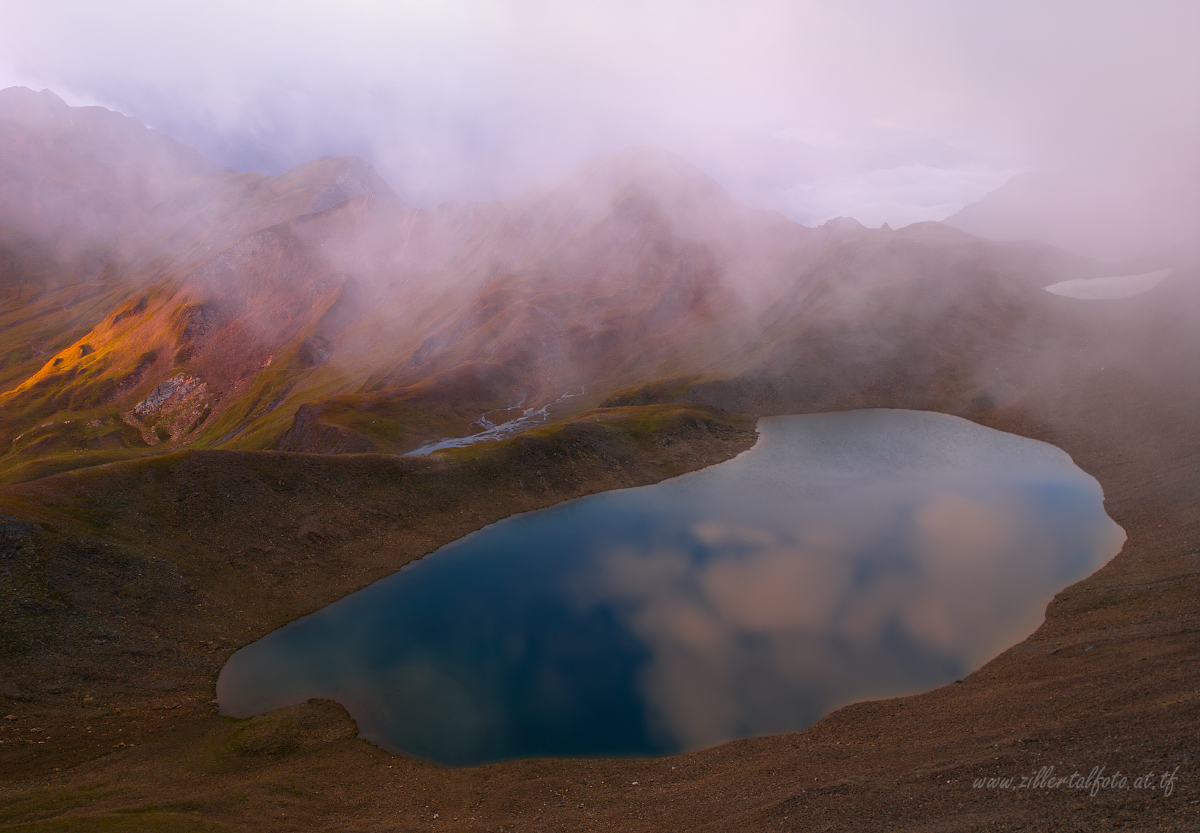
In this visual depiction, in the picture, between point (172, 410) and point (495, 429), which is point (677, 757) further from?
point (172, 410)

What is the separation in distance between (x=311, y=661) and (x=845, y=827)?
4415 centimetres

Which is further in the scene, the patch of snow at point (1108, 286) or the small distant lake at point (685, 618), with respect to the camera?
the patch of snow at point (1108, 286)

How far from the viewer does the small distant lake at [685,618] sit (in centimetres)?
4059

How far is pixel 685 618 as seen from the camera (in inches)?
1973

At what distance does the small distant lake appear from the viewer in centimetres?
4059

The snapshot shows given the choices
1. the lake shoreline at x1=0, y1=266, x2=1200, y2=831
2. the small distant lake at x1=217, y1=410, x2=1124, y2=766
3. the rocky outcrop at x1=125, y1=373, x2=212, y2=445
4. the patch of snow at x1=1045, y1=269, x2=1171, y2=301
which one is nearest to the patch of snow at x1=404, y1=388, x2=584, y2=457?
the small distant lake at x1=217, y1=410, x2=1124, y2=766

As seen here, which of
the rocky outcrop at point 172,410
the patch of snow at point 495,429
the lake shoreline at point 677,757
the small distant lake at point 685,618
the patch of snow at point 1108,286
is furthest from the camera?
the rocky outcrop at point 172,410

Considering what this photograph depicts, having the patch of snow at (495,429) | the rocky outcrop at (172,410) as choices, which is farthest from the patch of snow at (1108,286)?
the rocky outcrop at (172,410)

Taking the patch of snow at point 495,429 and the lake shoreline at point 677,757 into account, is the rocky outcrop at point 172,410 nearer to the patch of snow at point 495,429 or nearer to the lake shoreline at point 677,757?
the patch of snow at point 495,429

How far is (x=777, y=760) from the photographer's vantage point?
34.0 metres

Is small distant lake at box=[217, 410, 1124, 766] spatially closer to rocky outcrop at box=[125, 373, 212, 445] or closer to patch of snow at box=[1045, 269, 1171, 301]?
patch of snow at box=[1045, 269, 1171, 301]

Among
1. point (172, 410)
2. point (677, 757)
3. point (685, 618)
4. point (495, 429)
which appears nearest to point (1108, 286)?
point (495, 429)

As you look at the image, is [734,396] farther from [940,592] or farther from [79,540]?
[79,540]

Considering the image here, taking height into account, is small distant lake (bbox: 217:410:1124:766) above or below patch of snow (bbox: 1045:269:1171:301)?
below
